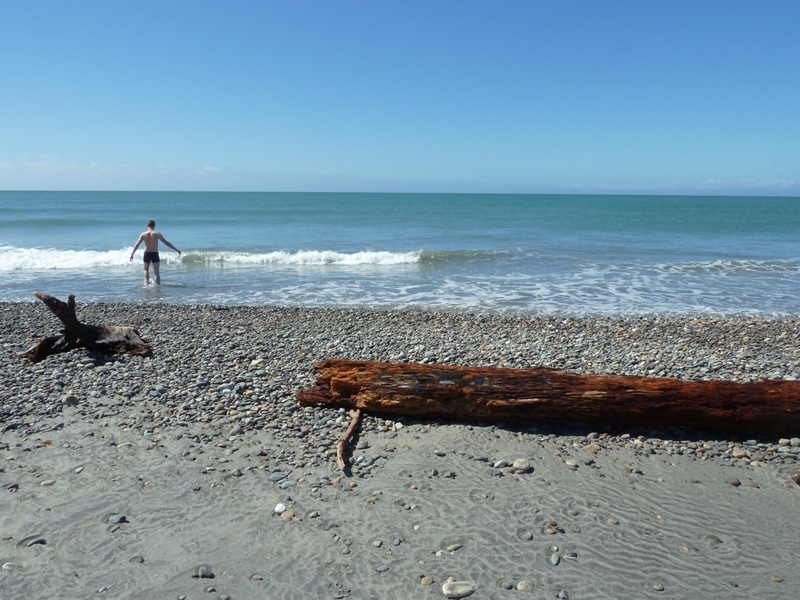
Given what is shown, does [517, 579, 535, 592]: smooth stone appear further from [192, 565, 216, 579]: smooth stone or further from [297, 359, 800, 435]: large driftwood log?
[297, 359, 800, 435]: large driftwood log

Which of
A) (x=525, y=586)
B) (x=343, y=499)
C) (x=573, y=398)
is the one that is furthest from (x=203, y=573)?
(x=573, y=398)

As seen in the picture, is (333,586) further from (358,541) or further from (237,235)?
(237,235)

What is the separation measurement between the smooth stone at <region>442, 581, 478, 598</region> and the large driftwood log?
88.5 inches

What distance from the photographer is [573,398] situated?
5.59 metres

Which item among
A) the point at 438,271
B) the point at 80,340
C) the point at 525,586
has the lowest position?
the point at 525,586

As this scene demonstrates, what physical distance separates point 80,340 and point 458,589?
21.4 feet

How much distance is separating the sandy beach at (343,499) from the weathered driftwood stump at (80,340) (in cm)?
37

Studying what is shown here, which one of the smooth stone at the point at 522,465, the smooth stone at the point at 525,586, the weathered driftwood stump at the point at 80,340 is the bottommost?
the smooth stone at the point at 525,586

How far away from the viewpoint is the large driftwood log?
5398 mm

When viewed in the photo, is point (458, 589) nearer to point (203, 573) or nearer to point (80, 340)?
point (203, 573)

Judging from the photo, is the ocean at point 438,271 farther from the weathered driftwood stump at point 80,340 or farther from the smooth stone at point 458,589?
the smooth stone at point 458,589

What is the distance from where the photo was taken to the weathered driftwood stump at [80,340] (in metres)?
7.72

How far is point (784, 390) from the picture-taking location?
5.43 m

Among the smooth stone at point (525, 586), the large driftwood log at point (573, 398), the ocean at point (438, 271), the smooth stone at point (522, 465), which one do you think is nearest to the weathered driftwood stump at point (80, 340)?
the large driftwood log at point (573, 398)
